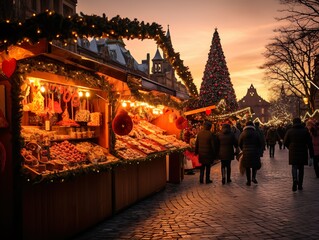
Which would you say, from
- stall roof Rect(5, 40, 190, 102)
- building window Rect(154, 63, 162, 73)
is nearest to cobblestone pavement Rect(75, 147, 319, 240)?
stall roof Rect(5, 40, 190, 102)

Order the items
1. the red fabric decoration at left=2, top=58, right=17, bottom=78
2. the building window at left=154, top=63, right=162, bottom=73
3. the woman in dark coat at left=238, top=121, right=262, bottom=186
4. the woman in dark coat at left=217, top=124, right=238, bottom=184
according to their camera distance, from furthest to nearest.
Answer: the building window at left=154, top=63, right=162, bottom=73 < the woman in dark coat at left=217, top=124, right=238, bottom=184 < the woman in dark coat at left=238, top=121, right=262, bottom=186 < the red fabric decoration at left=2, top=58, right=17, bottom=78

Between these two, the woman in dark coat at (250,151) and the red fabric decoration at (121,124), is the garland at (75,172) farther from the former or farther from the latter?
the woman in dark coat at (250,151)

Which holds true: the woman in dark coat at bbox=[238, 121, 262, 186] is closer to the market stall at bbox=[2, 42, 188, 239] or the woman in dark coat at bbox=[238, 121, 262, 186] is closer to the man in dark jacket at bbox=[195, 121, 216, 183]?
the man in dark jacket at bbox=[195, 121, 216, 183]

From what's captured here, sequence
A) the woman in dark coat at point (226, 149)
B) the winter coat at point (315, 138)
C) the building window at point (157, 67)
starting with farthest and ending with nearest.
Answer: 1. the building window at point (157, 67)
2. the winter coat at point (315, 138)
3. the woman in dark coat at point (226, 149)

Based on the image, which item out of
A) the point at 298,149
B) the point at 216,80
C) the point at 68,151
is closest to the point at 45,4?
the point at 216,80

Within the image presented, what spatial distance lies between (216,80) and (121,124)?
2771 cm

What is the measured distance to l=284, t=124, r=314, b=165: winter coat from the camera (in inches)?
424

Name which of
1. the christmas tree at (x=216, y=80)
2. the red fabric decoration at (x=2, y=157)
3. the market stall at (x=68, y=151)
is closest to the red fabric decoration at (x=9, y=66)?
the market stall at (x=68, y=151)

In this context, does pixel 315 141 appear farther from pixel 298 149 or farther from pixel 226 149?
pixel 226 149

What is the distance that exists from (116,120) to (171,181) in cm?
515

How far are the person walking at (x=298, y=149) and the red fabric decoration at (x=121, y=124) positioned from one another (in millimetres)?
4714

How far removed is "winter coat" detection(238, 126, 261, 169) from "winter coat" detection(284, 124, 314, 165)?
122cm

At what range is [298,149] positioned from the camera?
10.8 metres

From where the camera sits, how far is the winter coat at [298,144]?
10.8 m
